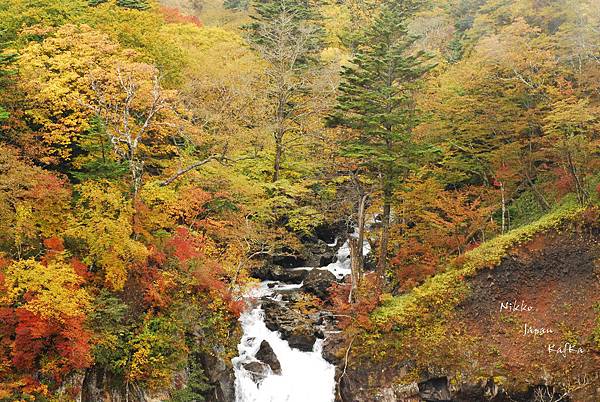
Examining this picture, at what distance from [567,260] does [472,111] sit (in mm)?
9458

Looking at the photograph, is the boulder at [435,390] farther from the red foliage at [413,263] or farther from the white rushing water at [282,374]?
the red foliage at [413,263]

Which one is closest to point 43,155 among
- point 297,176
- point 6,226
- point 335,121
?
point 6,226

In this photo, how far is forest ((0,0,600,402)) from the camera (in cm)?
1494

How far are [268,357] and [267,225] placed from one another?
9101 mm

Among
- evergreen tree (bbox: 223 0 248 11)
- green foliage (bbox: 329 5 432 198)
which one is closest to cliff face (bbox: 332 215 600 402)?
green foliage (bbox: 329 5 432 198)

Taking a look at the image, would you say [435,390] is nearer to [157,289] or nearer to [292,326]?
[292,326]

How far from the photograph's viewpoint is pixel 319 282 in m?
25.3

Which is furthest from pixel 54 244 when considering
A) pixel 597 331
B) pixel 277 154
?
pixel 597 331

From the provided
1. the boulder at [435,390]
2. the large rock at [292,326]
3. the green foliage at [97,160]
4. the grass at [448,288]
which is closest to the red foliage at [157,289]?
the green foliage at [97,160]

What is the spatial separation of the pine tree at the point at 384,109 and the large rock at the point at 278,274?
6.87m

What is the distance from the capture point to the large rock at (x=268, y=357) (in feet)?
63.0

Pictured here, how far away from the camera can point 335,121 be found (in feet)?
72.8

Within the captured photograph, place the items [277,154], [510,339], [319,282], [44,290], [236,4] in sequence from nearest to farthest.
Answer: [44,290], [510,339], [319,282], [277,154], [236,4]

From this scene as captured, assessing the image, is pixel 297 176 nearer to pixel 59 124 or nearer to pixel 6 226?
pixel 59 124
